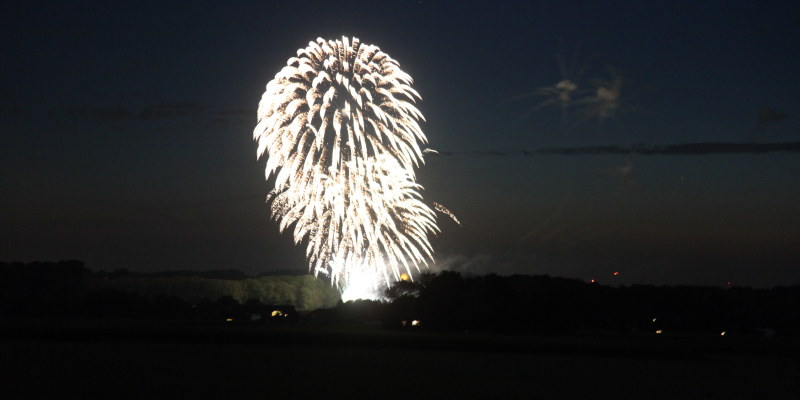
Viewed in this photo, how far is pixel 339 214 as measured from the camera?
262ft

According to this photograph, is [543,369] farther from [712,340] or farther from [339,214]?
[712,340]

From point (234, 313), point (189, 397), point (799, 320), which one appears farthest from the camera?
point (234, 313)

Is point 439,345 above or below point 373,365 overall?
above

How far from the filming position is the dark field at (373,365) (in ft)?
157

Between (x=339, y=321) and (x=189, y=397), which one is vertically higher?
(x=339, y=321)

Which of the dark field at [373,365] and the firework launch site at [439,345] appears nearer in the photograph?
the dark field at [373,365]

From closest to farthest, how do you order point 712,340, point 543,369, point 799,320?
1. point 543,369
2. point 712,340
3. point 799,320

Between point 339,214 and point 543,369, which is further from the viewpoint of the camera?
point 339,214

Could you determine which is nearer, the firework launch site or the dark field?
the dark field

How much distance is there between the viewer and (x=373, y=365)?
6209 centimetres

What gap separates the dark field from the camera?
157ft

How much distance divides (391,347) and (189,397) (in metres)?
37.8

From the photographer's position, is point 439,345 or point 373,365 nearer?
point 373,365

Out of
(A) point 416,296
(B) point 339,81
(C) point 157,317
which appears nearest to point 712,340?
(A) point 416,296
